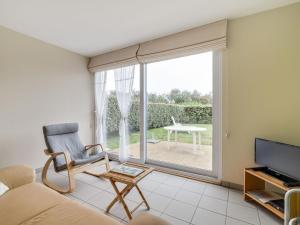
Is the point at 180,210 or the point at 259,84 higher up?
the point at 259,84

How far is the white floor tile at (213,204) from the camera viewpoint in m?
2.00

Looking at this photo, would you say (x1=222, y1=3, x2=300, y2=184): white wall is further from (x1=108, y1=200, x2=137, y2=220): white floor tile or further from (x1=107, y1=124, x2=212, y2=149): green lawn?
(x1=108, y1=200, x2=137, y2=220): white floor tile

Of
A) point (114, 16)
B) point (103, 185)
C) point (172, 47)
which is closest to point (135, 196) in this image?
point (103, 185)

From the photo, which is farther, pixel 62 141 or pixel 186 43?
pixel 62 141

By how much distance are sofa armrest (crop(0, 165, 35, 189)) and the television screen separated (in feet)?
8.67

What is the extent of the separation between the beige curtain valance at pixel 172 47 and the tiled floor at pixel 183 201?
203 cm

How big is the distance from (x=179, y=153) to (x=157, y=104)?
99 centimetres

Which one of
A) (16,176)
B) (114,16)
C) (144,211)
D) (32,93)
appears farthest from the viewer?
(32,93)

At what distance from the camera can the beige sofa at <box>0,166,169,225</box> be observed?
3.91 feet

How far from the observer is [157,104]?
10.8 ft

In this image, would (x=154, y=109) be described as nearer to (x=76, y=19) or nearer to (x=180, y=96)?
(x=180, y=96)

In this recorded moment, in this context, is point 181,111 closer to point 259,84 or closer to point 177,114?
point 177,114

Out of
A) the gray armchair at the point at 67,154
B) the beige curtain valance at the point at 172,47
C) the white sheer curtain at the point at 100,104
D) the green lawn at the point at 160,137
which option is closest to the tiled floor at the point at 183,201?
the gray armchair at the point at 67,154

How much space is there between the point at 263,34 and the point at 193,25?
929 millimetres
